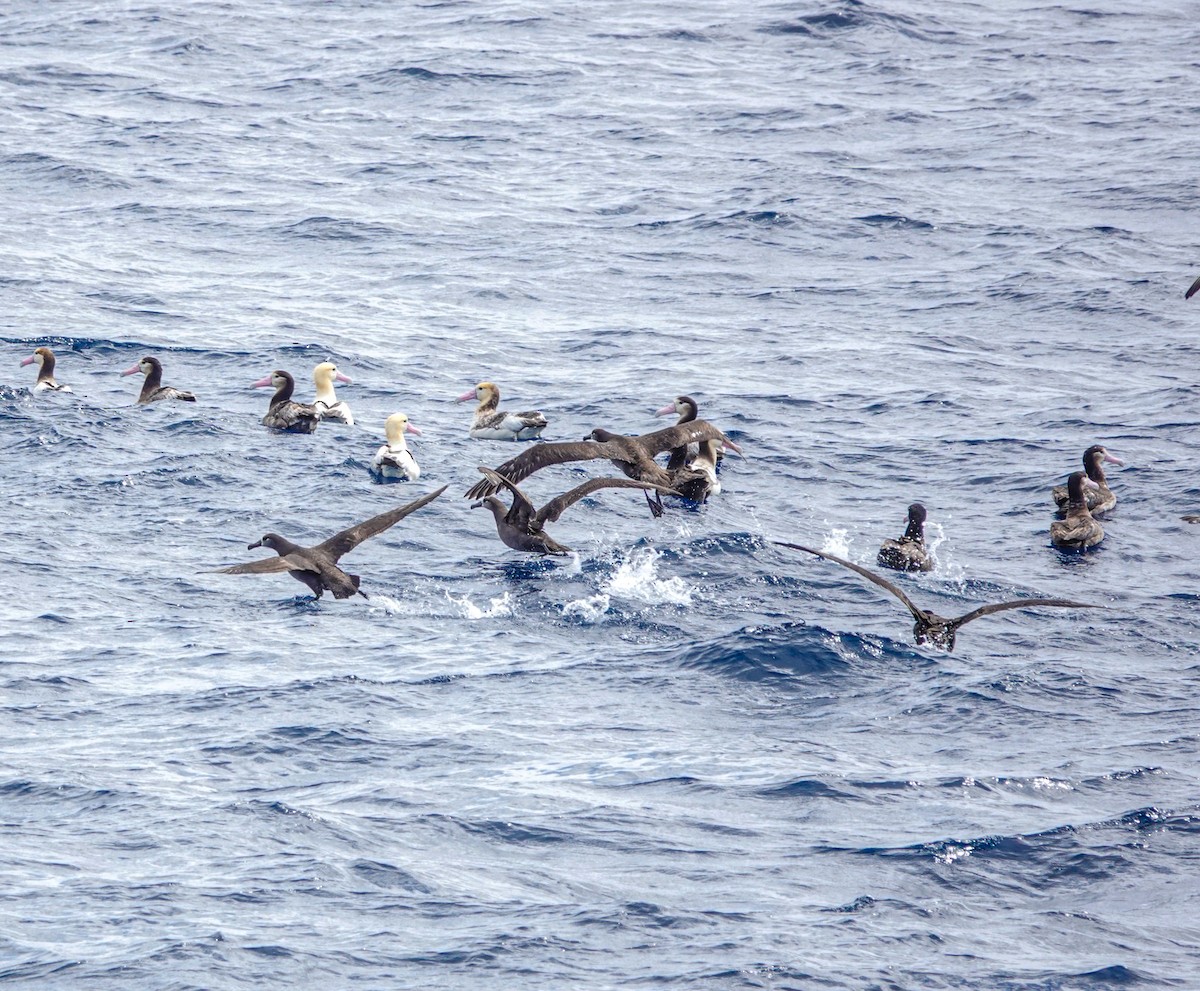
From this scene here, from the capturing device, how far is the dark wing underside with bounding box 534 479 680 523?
16.4m

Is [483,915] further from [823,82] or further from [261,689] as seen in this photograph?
[823,82]

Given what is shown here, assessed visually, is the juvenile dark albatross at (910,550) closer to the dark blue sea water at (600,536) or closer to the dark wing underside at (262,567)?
the dark blue sea water at (600,536)

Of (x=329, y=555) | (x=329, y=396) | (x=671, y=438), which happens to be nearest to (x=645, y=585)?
(x=671, y=438)

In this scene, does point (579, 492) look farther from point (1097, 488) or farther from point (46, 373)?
point (46, 373)

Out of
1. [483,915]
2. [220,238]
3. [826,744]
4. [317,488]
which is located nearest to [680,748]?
[826,744]

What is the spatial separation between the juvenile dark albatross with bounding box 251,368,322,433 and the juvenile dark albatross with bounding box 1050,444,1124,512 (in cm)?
870

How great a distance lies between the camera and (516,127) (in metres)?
36.9

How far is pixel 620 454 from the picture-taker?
61.1 ft

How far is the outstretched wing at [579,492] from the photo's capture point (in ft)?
53.9

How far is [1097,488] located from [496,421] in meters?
7.16

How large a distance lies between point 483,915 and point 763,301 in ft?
57.1

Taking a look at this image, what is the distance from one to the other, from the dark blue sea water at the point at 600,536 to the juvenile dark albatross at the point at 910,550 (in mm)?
307

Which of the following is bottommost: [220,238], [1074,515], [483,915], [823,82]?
[483,915]

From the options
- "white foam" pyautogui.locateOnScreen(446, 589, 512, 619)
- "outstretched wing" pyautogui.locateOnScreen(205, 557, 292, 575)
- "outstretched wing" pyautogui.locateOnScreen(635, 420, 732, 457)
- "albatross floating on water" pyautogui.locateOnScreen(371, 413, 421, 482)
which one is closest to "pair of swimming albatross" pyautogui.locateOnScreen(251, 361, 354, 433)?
"albatross floating on water" pyautogui.locateOnScreen(371, 413, 421, 482)
